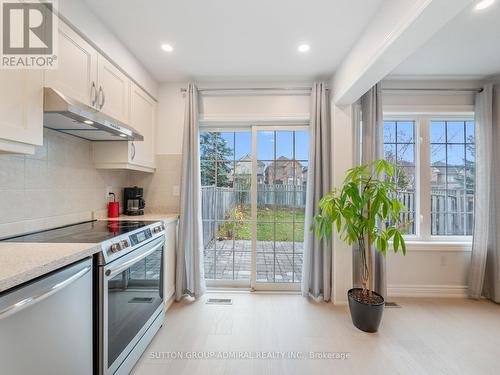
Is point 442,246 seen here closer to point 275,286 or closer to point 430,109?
point 430,109

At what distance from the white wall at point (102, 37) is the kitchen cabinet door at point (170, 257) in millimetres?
1563

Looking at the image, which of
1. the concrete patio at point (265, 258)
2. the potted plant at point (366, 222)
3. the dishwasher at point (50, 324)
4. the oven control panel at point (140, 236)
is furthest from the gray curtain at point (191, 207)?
the dishwasher at point (50, 324)

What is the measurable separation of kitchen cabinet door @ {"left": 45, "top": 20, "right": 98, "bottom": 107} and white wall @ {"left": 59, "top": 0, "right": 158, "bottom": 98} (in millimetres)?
71

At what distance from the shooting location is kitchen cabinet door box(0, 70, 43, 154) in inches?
45.8

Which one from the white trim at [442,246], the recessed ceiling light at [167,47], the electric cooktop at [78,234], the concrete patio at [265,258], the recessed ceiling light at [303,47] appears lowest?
the concrete patio at [265,258]

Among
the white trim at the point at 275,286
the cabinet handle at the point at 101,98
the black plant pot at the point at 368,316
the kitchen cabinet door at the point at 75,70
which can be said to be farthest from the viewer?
the white trim at the point at 275,286

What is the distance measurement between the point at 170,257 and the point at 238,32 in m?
2.28

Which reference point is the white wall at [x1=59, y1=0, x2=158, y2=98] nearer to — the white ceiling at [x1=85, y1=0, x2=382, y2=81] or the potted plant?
the white ceiling at [x1=85, y1=0, x2=382, y2=81]

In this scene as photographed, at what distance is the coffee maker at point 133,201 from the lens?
2.64m

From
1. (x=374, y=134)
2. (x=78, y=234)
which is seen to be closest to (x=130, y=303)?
(x=78, y=234)

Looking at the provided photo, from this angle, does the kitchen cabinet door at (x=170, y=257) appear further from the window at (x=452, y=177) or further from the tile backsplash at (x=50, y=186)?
the window at (x=452, y=177)

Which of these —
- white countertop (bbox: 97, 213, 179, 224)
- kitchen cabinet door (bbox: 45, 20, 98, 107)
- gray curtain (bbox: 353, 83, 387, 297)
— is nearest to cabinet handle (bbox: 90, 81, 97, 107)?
kitchen cabinet door (bbox: 45, 20, 98, 107)

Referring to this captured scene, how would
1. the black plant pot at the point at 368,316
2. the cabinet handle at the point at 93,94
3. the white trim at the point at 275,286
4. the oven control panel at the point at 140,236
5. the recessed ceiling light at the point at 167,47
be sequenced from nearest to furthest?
1. the oven control panel at the point at 140,236
2. the cabinet handle at the point at 93,94
3. the black plant pot at the point at 368,316
4. the recessed ceiling light at the point at 167,47
5. the white trim at the point at 275,286

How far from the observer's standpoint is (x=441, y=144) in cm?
301
